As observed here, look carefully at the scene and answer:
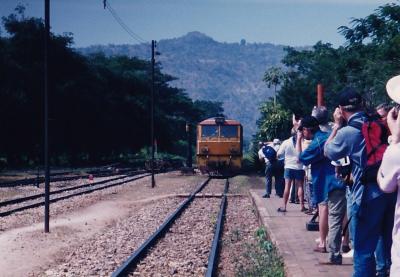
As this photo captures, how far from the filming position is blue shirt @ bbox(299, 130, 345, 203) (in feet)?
24.3

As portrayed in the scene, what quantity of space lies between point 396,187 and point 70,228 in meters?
10.3

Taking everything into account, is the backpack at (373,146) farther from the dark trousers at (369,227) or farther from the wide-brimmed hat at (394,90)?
the wide-brimmed hat at (394,90)

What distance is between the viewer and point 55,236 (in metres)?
12.3

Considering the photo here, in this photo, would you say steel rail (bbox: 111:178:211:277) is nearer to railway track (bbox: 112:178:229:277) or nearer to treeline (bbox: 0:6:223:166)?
railway track (bbox: 112:178:229:277)

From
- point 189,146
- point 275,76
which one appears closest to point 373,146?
point 189,146

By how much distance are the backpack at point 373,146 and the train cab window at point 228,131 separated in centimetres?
2797

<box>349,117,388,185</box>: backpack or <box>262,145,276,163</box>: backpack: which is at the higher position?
<box>349,117,388,185</box>: backpack

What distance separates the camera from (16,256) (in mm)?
10047

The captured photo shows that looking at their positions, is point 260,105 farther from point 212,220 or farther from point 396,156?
point 396,156

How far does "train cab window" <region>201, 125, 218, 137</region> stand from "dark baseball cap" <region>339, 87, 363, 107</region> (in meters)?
27.3

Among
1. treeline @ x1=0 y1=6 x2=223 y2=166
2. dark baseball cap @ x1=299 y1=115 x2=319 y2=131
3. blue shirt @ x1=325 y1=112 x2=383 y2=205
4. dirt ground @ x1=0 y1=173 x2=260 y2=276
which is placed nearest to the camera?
blue shirt @ x1=325 y1=112 x2=383 y2=205

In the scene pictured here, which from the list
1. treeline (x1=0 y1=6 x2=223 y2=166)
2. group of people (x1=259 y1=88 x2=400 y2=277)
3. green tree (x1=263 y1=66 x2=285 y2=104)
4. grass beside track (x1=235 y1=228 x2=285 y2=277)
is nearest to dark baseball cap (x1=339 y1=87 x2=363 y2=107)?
group of people (x1=259 y1=88 x2=400 y2=277)

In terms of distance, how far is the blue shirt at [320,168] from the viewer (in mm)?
7402

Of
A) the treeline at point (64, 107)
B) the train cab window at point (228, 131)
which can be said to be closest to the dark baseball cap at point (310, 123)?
the train cab window at point (228, 131)
